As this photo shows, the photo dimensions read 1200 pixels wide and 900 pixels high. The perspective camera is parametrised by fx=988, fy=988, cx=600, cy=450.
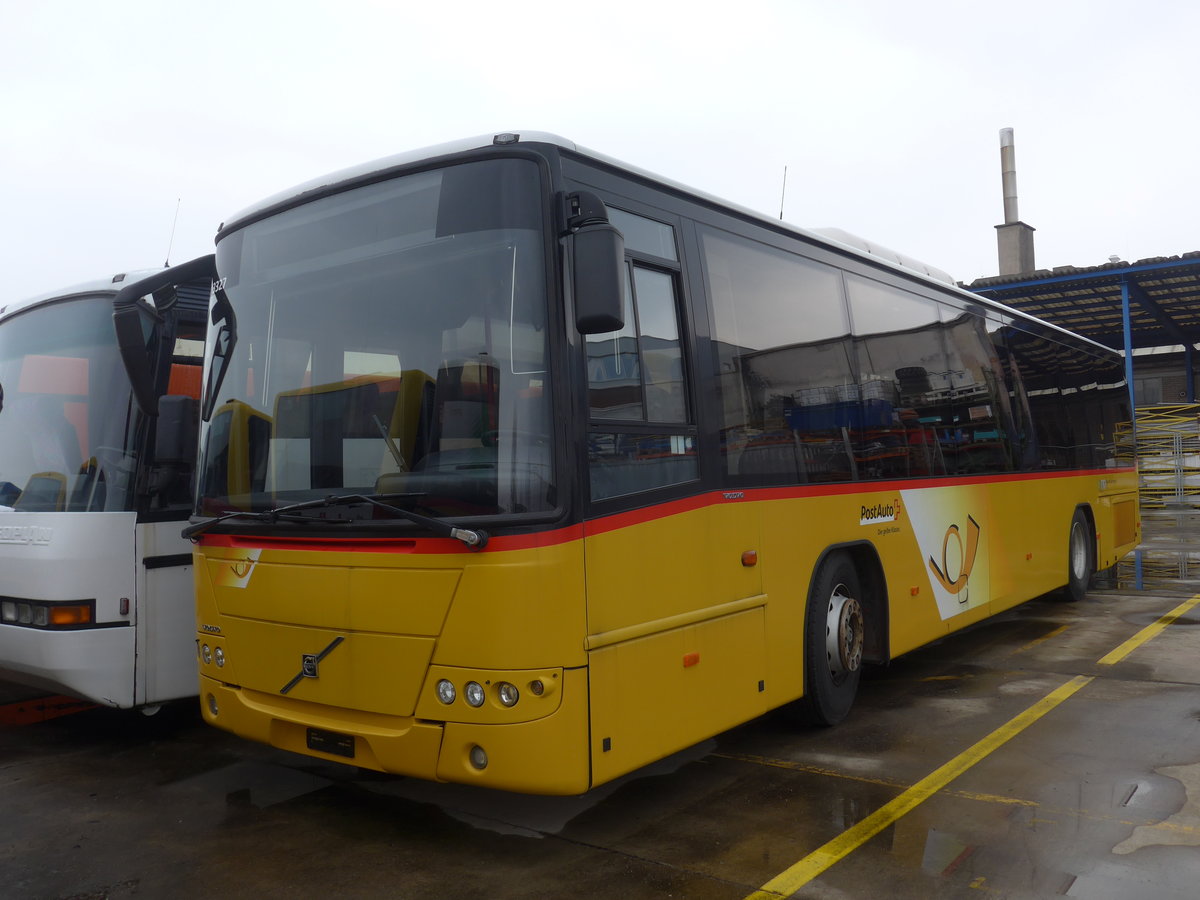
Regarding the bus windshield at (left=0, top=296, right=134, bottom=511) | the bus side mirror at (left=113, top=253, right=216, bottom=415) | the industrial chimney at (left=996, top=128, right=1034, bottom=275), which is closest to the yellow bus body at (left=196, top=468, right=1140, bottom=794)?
the bus side mirror at (left=113, top=253, right=216, bottom=415)

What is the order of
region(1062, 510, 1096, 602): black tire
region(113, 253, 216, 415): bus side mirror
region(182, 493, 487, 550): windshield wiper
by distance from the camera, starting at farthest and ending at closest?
1. region(1062, 510, 1096, 602): black tire
2. region(113, 253, 216, 415): bus side mirror
3. region(182, 493, 487, 550): windshield wiper

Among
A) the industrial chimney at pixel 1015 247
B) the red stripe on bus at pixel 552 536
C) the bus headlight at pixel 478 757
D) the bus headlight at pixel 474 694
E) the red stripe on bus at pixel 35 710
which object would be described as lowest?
the red stripe on bus at pixel 35 710

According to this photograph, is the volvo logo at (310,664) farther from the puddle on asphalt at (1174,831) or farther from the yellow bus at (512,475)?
the puddle on asphalt at (1174,831)

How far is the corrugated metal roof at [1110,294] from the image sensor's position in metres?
20.3

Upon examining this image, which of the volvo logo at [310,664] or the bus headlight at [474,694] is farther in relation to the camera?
the volvo logo at [310,664]

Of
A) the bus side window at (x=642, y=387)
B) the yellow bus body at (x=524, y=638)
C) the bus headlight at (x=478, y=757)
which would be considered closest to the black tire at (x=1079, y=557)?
the yellow bus body at (x=524, y=638)

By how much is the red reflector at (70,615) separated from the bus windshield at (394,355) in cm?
121

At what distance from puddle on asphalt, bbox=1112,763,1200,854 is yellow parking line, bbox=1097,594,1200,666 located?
334 cm

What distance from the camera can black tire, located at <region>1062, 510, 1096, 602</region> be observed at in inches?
422

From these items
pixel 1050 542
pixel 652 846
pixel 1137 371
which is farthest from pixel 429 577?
pixel 1137 371

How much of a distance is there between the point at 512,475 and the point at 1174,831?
328 cm

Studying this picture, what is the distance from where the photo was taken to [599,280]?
Result: 12.8ft

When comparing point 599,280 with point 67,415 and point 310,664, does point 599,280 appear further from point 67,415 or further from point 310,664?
point 67,415

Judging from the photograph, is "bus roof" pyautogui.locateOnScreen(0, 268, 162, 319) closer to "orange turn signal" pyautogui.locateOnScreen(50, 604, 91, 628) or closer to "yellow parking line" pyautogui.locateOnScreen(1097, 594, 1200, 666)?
"orange turn signal" pyautogui.locateOnScreen(50, 604, 91, 628)
